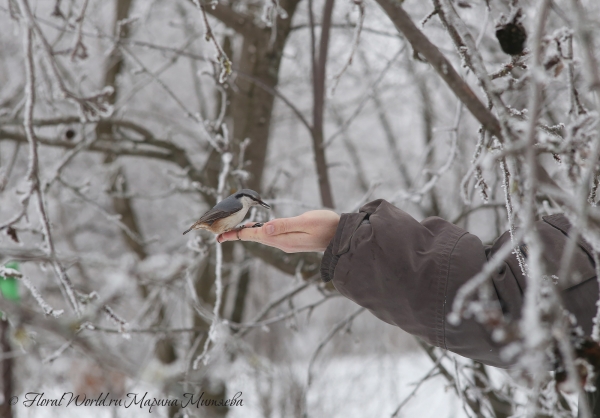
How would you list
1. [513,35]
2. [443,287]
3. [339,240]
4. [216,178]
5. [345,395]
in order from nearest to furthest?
[513,35] < [443,287] < [339,240] < [216,178] < [345,395]

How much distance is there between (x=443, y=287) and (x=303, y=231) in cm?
50

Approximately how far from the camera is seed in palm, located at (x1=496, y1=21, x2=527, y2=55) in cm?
104

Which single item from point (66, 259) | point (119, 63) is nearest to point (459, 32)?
point (66, 259)

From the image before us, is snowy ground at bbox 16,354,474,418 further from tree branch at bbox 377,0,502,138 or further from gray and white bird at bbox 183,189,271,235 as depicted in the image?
tree branch at bbox 377,0,502,138

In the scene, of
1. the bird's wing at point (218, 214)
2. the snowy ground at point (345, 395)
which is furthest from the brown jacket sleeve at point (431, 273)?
the snowy ground at point (345, 395)

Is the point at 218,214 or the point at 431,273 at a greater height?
the point at 218,214

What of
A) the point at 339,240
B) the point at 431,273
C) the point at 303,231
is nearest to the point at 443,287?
the point at 431,273

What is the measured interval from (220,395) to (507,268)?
3.69 meters

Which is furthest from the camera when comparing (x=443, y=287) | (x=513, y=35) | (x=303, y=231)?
(x=303, y=231)

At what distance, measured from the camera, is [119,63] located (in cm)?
509

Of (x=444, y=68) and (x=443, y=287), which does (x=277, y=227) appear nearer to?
(x=443, y=287)

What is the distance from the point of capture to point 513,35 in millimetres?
1037

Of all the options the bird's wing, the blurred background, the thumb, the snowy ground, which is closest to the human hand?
the thumb

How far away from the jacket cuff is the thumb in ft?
0.61
